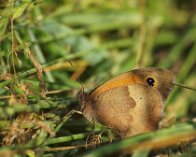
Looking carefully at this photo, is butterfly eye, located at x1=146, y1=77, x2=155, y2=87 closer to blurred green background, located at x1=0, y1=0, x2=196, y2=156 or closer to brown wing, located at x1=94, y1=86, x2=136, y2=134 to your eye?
brown wing, located at x1=94, y1=86, x2=136, y2=134

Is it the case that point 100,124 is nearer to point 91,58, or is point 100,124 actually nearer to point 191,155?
point 191,155

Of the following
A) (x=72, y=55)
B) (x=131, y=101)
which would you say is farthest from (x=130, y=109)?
(x=72, y=55)

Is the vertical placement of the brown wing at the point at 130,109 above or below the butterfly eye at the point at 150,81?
below

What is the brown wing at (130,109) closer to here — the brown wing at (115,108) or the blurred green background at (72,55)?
the brown wing at (115,108)

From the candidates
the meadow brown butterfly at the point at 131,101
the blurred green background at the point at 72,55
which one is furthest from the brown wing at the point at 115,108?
the blurred green background at the point at 72,55

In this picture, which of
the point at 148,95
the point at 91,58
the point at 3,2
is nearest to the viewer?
the point at 148,95

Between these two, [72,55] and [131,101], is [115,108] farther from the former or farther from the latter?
[72,55]

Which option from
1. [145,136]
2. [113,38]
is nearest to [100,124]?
[145,136]

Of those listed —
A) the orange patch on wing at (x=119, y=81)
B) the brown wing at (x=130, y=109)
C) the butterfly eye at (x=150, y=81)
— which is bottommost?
the brown wing at (x=130, y=109)
